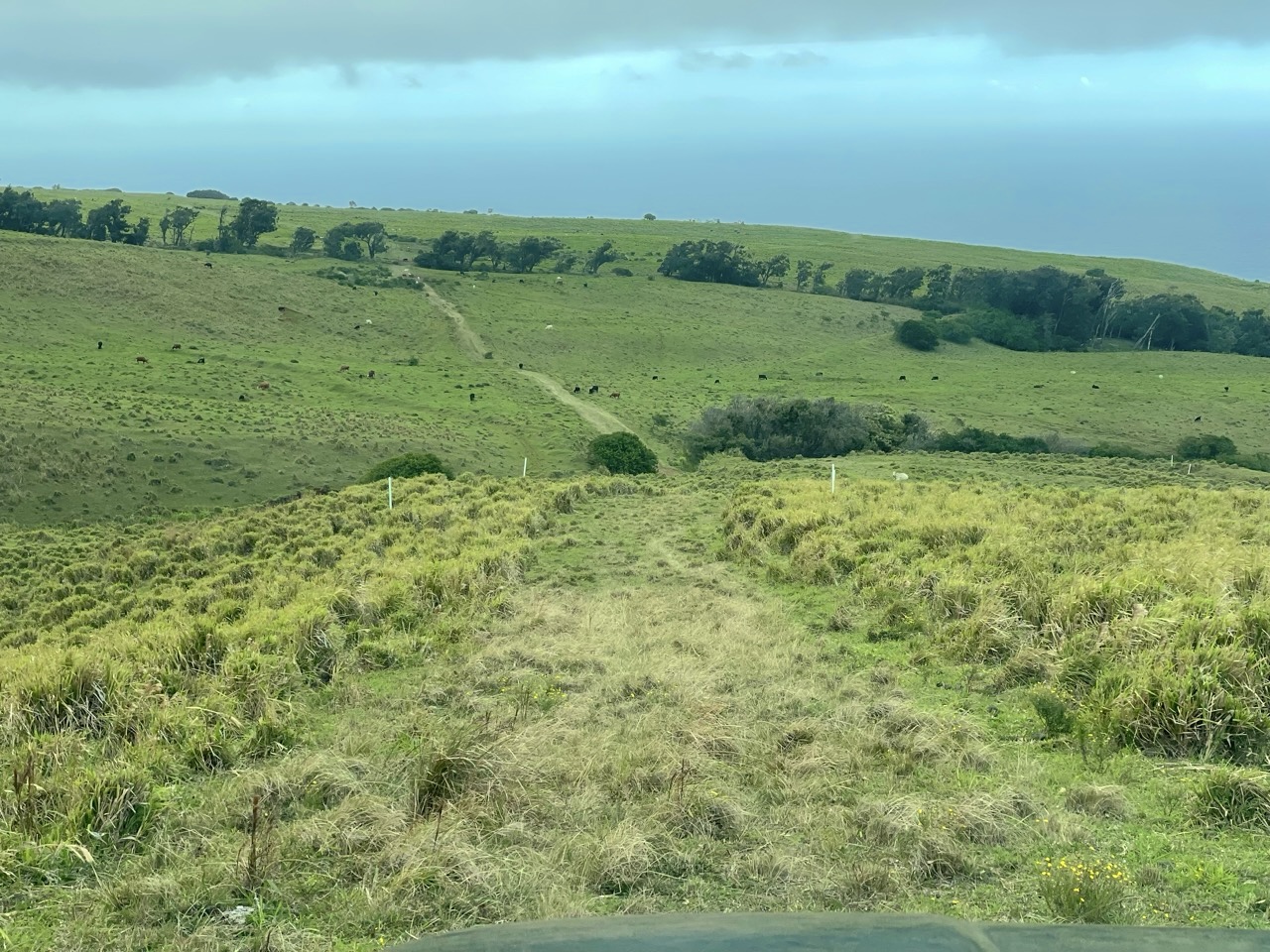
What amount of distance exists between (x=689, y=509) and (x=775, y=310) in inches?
3011

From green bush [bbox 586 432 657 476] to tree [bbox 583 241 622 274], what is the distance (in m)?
65.7

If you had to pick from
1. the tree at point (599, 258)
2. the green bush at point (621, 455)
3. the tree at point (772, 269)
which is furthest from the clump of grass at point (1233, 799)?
the tree at point (772, 269)

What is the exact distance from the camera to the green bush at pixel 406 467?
134 ft

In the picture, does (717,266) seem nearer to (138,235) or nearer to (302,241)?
(302,241)

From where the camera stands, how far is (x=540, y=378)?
2805 inches

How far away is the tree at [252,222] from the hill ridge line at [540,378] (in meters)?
23.9

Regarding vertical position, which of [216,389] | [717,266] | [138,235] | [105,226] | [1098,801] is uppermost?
[717,266]

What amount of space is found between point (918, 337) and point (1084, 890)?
88823 millimetres

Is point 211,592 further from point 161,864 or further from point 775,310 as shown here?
point 775,310

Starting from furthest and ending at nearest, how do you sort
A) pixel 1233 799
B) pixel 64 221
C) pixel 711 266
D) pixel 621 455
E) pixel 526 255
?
1. pixel 711 266
2. pixel 526 255
3. pixel 64 221
4. pixel 621 455
5. pixel 1233 799

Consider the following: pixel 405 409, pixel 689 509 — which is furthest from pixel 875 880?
pixel 405 409

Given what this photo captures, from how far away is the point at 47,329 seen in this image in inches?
2589

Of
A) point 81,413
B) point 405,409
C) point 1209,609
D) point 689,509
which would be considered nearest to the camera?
point 1209,609

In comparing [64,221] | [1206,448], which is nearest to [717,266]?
[64,221]
